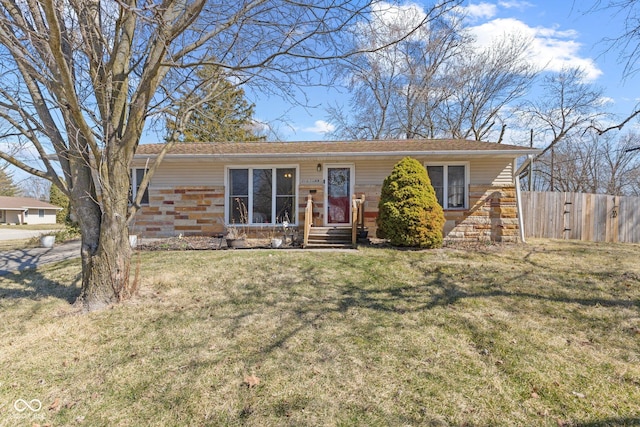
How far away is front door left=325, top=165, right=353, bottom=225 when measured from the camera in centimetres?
988

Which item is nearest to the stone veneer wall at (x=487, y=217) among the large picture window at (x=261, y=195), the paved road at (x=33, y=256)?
the large picture window at (x=261, y=195)

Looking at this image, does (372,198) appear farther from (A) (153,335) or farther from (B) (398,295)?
(A) (153,335)

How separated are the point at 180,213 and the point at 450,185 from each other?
798cm

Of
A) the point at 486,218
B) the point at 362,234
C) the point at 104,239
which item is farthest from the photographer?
the point at 486,218

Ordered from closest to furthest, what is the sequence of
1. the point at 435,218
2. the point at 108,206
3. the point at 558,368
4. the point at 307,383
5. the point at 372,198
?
the point at 307,383 < the point at 558,368 < the point at 108,206 < the point at 435,218 < the point at 372,198

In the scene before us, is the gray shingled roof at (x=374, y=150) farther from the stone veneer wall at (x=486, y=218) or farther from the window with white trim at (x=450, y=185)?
the stone veneer wall at (x=486, y=218)

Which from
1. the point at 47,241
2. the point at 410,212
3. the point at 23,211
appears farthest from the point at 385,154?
the point at 23,211

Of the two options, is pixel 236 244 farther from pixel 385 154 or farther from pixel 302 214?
pixel 385 154

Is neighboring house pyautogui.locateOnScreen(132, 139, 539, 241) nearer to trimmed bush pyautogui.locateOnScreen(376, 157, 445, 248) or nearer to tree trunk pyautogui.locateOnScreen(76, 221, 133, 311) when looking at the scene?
trimmed bush pyautogui.locateOnScreen(376, 157, 445, 248)

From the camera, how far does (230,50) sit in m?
5.03

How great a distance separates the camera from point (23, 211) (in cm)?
3881

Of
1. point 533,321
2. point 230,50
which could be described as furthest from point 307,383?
point 230,50

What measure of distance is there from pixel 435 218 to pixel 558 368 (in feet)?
16.0

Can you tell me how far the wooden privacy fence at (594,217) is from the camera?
37.2 ft
